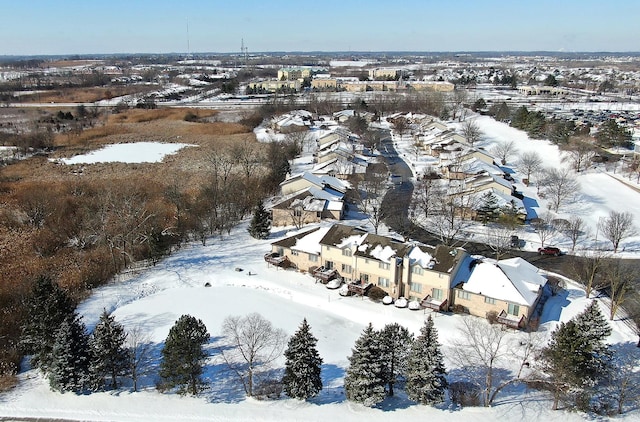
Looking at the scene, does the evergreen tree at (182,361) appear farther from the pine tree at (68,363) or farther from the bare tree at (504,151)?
the bare tree at (504,151)

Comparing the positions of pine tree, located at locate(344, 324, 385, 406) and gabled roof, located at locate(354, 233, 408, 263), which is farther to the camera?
gabled roof, located at locate(354, 233, 408, 263)

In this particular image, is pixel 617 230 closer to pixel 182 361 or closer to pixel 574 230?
pixel 574 230

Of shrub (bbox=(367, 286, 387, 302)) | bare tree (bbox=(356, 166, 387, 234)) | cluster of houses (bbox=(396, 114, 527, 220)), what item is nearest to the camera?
shrub (bbox=(367, 286, 387, 302))

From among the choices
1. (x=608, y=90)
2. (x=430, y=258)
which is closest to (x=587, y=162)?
(x=430, y=258)

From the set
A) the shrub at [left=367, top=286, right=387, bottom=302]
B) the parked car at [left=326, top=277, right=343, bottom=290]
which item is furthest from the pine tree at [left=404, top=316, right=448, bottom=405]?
the parked car at [left=326, top=277, right=343, bottom=290]

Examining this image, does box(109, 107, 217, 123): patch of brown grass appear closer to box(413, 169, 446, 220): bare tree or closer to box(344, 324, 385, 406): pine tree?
box(413, 169, 446, 220): bare tree

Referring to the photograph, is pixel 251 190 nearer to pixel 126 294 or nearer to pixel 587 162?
pixel 126 294
